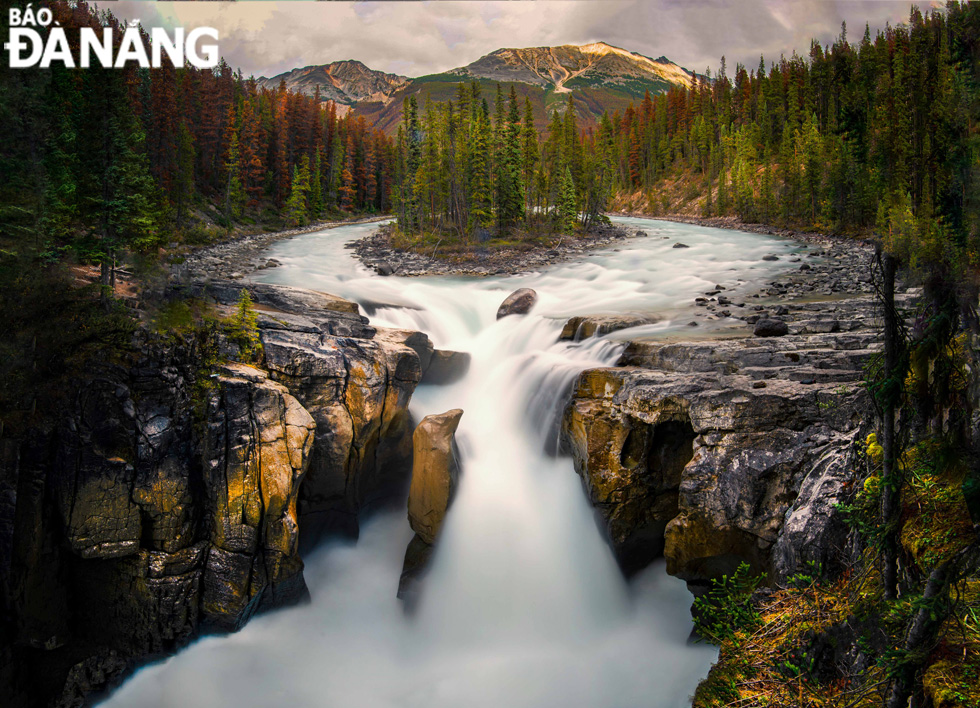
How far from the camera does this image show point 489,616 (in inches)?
433

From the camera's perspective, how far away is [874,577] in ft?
16.9

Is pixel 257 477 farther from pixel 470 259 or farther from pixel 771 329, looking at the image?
pixel 470 259

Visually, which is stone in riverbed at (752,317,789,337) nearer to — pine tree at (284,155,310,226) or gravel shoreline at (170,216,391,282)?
gravel shoreline at (170,216,391,282)

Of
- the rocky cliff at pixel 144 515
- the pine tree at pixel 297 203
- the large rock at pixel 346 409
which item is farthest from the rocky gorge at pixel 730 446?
the pine tree at pixel 297 203

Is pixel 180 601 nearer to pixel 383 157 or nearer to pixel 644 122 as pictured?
pixel 383 157

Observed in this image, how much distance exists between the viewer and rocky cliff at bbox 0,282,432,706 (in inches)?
404

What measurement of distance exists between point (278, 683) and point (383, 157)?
92.1 meters

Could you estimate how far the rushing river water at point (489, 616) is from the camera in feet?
31.4

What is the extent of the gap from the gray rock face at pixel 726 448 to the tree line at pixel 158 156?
13.4m

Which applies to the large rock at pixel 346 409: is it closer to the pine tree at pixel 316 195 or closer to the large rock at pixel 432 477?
the large rock at pixel 432 477

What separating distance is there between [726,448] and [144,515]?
1112 cm

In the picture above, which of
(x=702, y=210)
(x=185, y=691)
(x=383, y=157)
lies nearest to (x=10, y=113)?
(x=185, y=691)

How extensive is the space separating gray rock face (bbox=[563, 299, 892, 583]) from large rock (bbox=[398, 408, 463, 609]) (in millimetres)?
2875

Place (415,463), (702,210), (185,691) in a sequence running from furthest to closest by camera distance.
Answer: (702,210)
(415,463)
(185,691)
